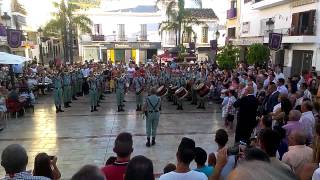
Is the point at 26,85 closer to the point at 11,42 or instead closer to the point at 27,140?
the point at 11,42

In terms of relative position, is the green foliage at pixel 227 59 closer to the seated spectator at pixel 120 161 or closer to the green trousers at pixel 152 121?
the green trousers at pixel 152 121

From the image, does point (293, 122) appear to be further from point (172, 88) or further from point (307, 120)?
point (172, 88)

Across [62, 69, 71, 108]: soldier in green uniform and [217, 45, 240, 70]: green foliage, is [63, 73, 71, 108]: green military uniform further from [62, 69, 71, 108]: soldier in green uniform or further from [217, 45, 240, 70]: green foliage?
[217, 45, 240, 70]: green foliage

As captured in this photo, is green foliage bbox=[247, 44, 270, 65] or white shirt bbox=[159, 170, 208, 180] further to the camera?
green foliage bbox=[247, 44, 270, 65]

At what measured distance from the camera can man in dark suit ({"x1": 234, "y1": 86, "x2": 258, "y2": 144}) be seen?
894 cm

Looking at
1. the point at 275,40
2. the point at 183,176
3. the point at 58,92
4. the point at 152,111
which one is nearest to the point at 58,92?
the point at 58,92

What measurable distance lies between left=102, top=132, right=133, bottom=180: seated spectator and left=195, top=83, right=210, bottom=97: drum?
11.7 metres

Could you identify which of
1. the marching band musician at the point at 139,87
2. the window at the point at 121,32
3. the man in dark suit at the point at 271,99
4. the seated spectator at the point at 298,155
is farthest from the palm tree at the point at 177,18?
the seated spectator at the point at 298,155

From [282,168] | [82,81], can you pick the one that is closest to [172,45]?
[82,81]

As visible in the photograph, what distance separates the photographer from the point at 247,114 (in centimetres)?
906

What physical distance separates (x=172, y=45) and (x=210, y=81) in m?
28.8

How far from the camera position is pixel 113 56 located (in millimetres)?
Result: 46000

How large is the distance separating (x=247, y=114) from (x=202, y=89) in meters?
6.46

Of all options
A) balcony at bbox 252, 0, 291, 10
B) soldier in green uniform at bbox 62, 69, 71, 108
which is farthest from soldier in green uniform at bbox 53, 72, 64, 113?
balcony at bbox 252, 0, 291, 10
